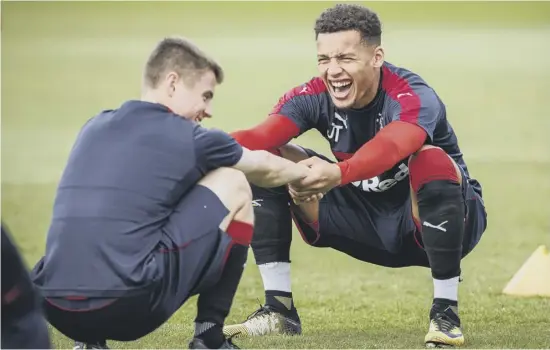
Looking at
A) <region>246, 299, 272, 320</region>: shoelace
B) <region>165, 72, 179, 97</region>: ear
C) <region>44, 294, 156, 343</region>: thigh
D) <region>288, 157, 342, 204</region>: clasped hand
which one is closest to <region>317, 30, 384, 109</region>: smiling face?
<region>288, 157, 342, 204</region>: clasped hand

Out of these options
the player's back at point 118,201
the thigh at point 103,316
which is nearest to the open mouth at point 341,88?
the player's back at point 118,201

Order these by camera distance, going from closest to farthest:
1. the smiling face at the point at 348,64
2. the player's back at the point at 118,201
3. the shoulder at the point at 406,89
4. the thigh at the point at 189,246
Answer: the player's back at the point at 118,201, the thigh at the point at 189,246, the shoulder at the point at 406,89, the smiling face at the point at 348,64

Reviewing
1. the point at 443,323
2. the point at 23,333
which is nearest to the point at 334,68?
the point at 443,323

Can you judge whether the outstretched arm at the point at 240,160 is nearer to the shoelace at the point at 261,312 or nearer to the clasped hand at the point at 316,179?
the clasped hand at the point at 316,179

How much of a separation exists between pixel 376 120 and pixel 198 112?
1473mm

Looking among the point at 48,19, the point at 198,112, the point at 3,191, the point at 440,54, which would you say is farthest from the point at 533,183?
the point at 48,19

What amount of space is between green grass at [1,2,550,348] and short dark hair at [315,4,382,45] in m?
1.49

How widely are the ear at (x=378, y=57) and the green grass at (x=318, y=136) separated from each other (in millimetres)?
1342

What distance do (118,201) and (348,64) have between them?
71.6 inches

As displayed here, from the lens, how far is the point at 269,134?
5684 millimetres

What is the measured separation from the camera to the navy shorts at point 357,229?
581cm

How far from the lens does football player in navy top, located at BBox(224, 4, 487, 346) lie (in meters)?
5.27

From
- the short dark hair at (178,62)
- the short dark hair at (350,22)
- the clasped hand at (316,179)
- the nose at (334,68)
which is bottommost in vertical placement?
the clasped hand at (316,179)

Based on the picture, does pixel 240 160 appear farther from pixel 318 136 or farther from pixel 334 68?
pixel 318 136
